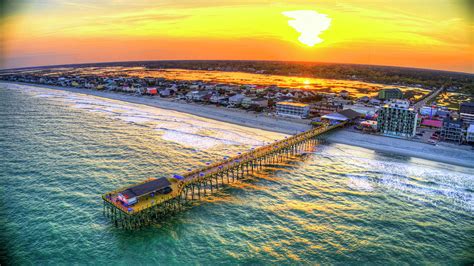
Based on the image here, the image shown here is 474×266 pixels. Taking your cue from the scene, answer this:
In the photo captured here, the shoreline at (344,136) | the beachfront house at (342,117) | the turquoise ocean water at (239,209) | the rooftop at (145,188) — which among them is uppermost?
the beachfront house at (342,117)

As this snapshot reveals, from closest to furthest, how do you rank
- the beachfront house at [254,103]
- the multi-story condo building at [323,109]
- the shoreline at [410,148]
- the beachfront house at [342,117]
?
the shoreline at [410,148]
the beachfront house at [342,117]
the multi-story condo building at [323,109]
the beachfront house at [254,103]

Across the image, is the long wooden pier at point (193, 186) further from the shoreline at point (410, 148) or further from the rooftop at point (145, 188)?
the shoreline at point (410, 148)

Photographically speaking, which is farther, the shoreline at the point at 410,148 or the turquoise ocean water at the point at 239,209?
the shoreline at the point at 410,148

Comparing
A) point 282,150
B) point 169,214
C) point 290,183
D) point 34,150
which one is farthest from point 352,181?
point 34,150

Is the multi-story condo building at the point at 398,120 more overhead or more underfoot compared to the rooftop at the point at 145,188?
more overhead

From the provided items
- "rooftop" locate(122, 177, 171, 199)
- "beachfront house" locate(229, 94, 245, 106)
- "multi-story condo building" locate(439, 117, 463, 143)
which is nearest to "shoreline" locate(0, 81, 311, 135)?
"beachfront house" locate(229, 94, 245, 106)

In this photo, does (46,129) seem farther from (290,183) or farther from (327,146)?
(327,146)

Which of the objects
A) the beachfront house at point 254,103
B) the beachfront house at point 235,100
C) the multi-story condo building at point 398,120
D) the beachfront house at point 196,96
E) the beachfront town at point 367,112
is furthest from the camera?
the beachfront house at point 196,96

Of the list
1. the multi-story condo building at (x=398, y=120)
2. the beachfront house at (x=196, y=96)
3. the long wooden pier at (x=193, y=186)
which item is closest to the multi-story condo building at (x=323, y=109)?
the multi-story condo building at (x=398, y=120)
